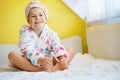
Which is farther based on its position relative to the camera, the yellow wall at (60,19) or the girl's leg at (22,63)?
the yellow wall at (60,19)

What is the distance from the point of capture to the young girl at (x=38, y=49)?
3.24 ft

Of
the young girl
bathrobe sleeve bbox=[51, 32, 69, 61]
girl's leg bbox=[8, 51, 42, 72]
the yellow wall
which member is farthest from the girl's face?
the yellow wall

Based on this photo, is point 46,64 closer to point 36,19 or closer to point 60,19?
point 36,19

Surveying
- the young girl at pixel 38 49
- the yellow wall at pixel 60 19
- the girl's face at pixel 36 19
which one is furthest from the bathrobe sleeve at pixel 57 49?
the yellow wall at pixel 60 19

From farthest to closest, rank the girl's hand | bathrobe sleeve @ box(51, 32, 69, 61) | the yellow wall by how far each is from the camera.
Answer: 1. the yellow wall
2. bathrobe sleeve @ box(51, 32, 69, 61)
3. the girl's hand

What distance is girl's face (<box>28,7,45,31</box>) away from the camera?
1.14 m

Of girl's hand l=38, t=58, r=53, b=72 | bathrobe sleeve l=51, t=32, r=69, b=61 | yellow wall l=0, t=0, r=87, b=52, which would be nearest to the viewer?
girl's hand l=38, t=58, r=53, b=72

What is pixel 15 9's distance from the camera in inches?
66.6

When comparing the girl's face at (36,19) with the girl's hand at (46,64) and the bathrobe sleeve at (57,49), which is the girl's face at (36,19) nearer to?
the bathrobe sleeve at (57,49)

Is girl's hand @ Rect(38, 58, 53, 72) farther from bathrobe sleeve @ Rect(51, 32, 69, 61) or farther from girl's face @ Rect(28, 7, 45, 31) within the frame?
girl's face @ Rect(28, 7, 45, 31)

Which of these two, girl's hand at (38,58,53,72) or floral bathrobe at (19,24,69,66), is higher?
floral bathrobe at (19,24,69,66)

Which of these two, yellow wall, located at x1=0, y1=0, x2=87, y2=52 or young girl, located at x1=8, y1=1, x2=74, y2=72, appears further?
yellow wall, located at x1=0, y1=0, x2=87, y2=52

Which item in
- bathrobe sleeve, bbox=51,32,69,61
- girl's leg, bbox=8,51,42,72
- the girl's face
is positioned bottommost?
girl's leg, bbox=8,51,42,72

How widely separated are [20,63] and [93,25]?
803 millimetres
